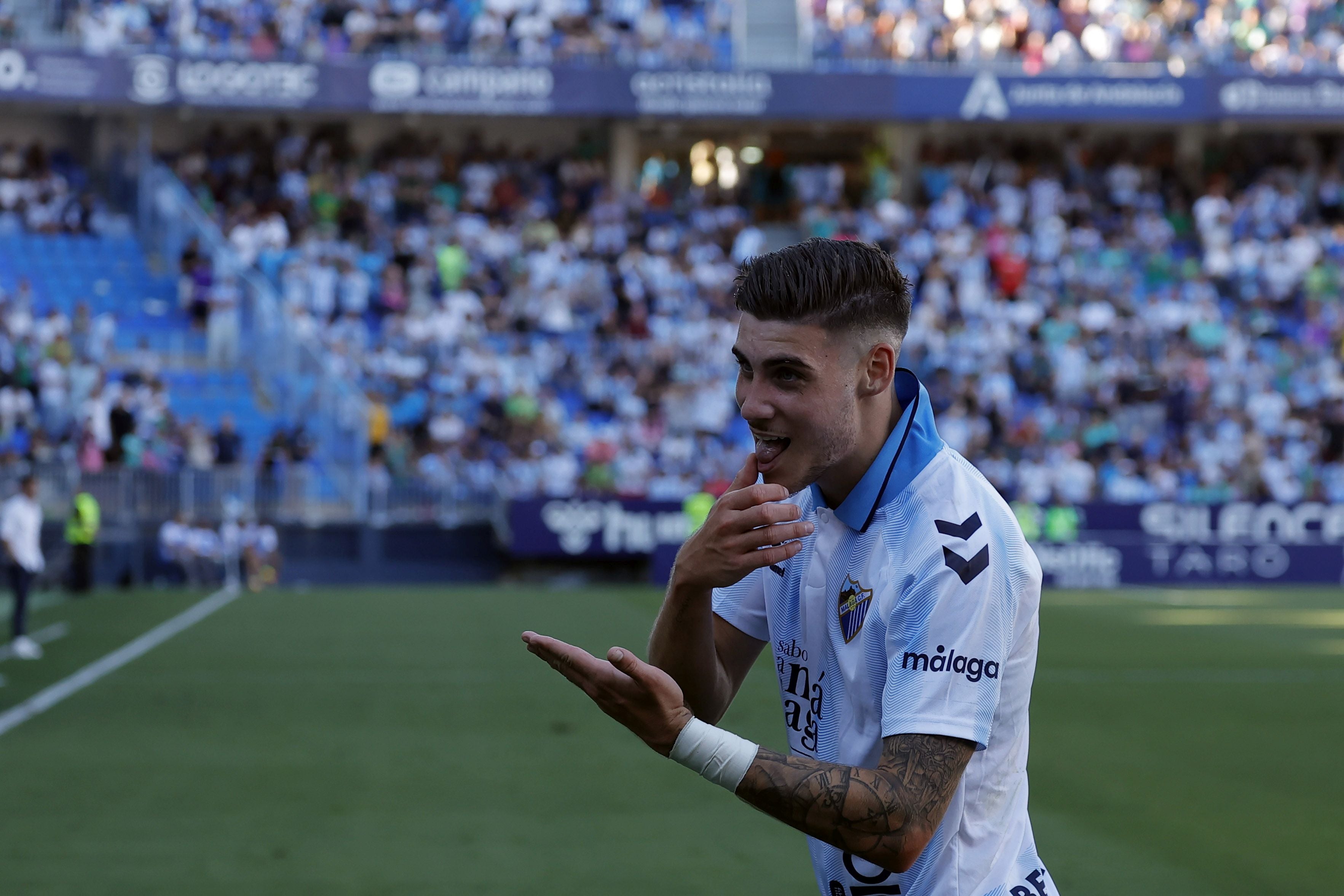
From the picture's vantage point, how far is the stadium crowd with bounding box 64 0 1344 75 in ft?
103

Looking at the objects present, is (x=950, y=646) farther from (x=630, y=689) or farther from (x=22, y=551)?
(x=22, y=551)

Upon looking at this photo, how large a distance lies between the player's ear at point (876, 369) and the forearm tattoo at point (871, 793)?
649 millimetres

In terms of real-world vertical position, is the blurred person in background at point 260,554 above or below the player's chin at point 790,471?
below

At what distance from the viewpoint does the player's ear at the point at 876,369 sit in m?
2.76

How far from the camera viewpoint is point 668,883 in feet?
23.2

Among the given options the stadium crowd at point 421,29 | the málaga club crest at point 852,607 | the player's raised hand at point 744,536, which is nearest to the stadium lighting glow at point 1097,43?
the stadium crowd at point 421,29

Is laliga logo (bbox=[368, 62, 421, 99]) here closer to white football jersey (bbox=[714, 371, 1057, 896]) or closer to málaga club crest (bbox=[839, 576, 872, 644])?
white football jersey (bbox=[714, 371, 1057, 896])

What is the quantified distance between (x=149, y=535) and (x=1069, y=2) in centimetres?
2400

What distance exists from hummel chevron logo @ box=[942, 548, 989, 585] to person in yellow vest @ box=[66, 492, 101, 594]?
785 inches

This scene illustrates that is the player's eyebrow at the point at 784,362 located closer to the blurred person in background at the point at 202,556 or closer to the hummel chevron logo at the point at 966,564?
the hummel chevron logo at the point at 966,564

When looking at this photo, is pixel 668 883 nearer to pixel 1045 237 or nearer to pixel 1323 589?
pixel 1323 589

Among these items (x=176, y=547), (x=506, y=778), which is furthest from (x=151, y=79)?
(x=506, y=778)

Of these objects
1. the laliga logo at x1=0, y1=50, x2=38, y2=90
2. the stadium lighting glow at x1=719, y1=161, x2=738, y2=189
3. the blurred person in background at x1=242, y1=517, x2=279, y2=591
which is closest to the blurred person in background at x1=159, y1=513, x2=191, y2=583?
the blurred person in background at x1=242, y1=517, x2=279, y2=591

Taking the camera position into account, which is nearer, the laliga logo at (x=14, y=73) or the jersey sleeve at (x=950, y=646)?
the jersey sleeve at (x=950, y=646)
